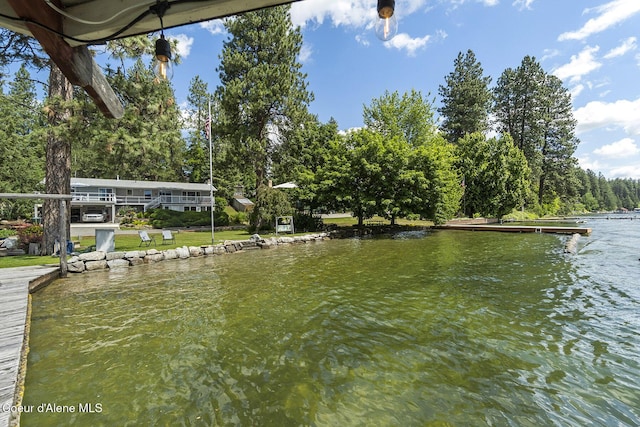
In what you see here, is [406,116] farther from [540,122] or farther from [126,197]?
[126,197]

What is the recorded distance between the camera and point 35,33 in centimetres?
286

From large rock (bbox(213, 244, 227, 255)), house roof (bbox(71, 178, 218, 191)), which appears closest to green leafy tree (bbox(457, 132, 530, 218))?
large rock (bbox(213, 244, 227, 255))

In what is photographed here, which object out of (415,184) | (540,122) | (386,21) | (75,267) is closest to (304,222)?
(415,184)

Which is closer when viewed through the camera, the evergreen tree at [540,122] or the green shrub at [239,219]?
the green shrub at [239,219]

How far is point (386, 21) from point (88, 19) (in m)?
3.01

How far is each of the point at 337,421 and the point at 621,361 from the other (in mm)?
3812

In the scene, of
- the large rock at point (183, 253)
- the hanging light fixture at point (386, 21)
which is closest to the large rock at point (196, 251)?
the large rock at point (183, 253)

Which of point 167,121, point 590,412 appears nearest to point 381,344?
point 590,412

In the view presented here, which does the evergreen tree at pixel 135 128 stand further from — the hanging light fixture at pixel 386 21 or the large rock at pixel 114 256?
the hanging light fixture at pixel 386 21

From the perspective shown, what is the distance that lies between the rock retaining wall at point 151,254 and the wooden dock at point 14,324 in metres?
0.92

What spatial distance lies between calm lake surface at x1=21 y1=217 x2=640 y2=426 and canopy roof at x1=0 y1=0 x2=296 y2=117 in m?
3.47

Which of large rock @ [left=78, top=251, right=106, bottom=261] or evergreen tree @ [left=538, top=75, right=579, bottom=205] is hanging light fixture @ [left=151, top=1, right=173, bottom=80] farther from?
evergreen tree @ [left=538, top=75, right=579, bottom=205]

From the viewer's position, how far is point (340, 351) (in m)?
4.11

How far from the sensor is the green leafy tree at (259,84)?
23.1m
